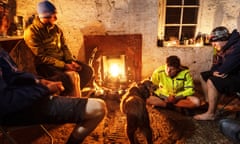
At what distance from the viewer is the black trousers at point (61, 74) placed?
382 cm

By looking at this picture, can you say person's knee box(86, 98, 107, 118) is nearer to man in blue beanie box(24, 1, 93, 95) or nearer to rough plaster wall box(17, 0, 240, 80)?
man in blue beanie box(24, 1, 93, 95)

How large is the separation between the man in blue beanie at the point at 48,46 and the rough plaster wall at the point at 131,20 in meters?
1.10

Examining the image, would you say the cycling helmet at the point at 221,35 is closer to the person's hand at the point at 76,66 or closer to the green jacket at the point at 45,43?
the person's hand at the point at 76,66

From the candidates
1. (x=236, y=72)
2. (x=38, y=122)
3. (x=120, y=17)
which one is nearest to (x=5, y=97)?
(x=38, y=122)

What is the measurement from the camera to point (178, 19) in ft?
19.0

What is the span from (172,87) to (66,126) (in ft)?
7.09

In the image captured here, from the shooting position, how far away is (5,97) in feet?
6.23

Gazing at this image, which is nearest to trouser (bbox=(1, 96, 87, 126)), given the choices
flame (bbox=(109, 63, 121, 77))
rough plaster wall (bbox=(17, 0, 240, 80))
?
flame (bbox=(109, 63, 121, 77))

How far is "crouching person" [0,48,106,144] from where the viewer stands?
1952 millimetres

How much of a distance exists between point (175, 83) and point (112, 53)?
1872mm

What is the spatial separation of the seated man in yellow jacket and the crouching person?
89.0 inches

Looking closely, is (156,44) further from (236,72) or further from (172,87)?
(236,72)

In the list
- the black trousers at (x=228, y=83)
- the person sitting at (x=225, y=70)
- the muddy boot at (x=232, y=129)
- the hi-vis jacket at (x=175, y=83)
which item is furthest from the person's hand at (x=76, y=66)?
the muddy boot at (x=232, y=129)

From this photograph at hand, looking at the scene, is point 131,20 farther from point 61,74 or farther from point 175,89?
point 61,74
